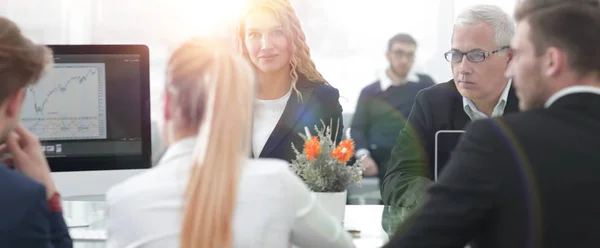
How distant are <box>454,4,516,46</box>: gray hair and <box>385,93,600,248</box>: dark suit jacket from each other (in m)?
1.41

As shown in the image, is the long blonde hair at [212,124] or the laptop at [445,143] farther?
the laptop at [445,143]

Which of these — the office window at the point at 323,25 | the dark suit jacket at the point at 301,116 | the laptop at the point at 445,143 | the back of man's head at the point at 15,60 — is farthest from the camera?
the office window at the point at 323,25

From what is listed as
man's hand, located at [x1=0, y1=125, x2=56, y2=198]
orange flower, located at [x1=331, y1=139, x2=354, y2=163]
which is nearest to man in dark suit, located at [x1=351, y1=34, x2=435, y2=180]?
orange flower, located at [x1=331, y1=139, x2=354, y2=163]

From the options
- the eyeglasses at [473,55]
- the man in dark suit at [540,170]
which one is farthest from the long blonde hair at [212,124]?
the eyeglasses at [473,55]

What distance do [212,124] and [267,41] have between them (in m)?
1.81

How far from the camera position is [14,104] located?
183cm

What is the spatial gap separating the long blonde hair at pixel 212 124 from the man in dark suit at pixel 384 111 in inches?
169

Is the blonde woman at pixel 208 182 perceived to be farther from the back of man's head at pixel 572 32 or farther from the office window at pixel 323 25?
the office window at pixel 323 25

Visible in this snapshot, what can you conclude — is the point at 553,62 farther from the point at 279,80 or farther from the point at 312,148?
the point at 279,80

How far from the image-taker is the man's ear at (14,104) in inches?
71.6

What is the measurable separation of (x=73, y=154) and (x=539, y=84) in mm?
1591

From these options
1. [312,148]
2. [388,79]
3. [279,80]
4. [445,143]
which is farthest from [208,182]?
[388,79]

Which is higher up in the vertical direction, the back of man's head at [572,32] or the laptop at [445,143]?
the back of man's head at [572,32]

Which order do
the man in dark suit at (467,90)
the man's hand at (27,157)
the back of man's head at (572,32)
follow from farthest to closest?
the man in dark suit at (467,90), the man's hand at (27,157), the back of man's head at (572,32)
